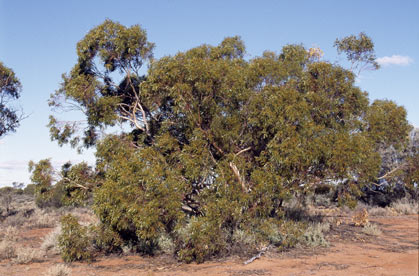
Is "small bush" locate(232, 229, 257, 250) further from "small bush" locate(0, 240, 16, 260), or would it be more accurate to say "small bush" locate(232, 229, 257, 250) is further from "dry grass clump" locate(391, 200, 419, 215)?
"dry grass clump" locate(391, 200, 419, 215)

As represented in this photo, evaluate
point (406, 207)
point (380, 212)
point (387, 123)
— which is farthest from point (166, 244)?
point (406, 207)

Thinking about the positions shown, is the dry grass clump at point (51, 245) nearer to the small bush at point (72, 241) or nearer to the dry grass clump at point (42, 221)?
the small bush at point (72, 241)

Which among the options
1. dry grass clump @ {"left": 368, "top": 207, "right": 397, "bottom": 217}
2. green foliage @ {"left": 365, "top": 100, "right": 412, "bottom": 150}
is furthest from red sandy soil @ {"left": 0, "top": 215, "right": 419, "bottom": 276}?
dry grass clump @ {"left": 368, "top": 207, "right": 397, "bottom": 217}

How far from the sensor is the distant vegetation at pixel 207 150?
9430 mm

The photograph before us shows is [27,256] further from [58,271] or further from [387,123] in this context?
[387,123]

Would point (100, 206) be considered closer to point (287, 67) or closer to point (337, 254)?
point (337, 254)

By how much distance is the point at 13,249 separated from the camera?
11.4m

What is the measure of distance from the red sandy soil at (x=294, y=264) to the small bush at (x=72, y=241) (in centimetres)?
31

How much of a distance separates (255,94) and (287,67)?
7.74 ft

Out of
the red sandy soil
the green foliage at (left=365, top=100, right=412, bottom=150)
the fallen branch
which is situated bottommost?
the red sandy soil

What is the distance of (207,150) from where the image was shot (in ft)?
33.0

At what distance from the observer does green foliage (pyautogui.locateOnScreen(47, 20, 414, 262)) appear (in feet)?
30.8

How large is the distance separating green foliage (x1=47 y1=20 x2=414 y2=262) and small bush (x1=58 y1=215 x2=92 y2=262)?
31.7 inches

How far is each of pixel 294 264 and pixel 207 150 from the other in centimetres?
350
